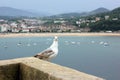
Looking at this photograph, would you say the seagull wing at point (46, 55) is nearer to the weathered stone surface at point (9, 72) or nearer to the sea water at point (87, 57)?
the weathered stone surface at point (9, 72)

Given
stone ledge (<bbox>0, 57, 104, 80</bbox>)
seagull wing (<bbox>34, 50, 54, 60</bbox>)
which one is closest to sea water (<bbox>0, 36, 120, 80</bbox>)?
seagull wing (<bbox>34, 50, 54, 60</bbox>)

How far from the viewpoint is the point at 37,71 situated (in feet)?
11.2

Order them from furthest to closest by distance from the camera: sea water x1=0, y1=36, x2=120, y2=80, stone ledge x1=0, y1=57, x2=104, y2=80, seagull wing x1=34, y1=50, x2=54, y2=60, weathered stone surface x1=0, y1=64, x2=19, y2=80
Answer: sea water x1=0, y1=36, x2=120, y2=80, seagull wing x1=34, y1=50, x2=54, y2=60, weathered stone surface x1=0, y1=64, x2=19, y2=80, stone ledge x1=0, y1=57, x2=104, y2=80

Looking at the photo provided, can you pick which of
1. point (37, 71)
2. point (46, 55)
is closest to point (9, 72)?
point (37, 71)

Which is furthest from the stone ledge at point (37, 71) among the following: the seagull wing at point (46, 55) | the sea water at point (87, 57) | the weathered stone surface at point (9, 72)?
the sea water at point (87, 57)

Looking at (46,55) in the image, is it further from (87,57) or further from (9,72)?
(87,57)

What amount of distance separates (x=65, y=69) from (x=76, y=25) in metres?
136

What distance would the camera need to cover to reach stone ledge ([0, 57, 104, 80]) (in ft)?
10.0

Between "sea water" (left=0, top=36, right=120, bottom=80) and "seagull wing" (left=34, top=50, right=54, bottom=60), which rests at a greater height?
"seagull wing" (left=34, top=50, right=54, bottom=60)

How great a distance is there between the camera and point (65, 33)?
134 meters

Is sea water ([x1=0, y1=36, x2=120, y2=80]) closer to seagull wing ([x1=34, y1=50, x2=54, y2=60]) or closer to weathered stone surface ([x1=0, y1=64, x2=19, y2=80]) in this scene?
seagull wing ([x1=34, y1=50, x2=54, y2=60])

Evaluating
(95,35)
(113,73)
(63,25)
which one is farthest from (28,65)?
(63,25)

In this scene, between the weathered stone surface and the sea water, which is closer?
the weathered stone surface

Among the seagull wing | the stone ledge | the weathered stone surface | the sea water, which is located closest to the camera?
the stone ledge
